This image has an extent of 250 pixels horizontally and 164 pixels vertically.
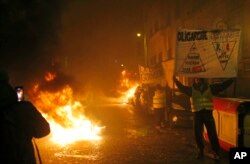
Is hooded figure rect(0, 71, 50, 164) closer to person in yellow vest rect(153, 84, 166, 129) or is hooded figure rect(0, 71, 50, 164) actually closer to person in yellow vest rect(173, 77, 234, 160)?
person in yellow vest rect(173, 77, 234, 160)

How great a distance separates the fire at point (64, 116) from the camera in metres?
13.6

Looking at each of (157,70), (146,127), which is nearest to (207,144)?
(146,127)

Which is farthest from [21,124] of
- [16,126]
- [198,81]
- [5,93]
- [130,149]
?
[130,149]

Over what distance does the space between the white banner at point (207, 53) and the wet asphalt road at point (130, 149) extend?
6.57 ft

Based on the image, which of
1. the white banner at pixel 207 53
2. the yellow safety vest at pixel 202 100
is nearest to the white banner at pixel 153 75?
the white banner at pixel 207 53

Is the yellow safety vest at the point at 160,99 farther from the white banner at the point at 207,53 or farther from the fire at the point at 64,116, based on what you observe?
the white banner at the point at 207,53

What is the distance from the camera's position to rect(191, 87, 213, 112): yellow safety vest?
8.91 m

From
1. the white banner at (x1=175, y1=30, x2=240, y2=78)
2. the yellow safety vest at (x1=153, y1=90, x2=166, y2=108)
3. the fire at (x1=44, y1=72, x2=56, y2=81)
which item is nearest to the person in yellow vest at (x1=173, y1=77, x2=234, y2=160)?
the white banner at (x1=175, y1=30, x2=240, y2=78)

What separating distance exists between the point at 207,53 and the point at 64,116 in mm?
7343

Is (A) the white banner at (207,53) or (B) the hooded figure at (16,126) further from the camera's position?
(A) the white banner at (207,53)

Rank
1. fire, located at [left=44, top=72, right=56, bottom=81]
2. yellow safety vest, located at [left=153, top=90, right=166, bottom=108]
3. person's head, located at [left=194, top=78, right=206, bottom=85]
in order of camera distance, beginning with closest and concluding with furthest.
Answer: person's head, located at [left=194, top=78, right=206, bottom=85], yellow safety vest, located at [left=153, top=90, right=166, bottom=108], fire, located at [left=44, top=72, right=56, bottom=81]

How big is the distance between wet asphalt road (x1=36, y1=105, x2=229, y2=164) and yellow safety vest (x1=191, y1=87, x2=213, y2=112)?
3.91ft

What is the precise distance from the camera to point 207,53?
9.90 metres

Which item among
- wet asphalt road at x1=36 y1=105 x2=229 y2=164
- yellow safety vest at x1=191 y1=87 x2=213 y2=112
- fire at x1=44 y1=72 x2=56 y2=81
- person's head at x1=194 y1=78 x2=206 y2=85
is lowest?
wet asphalt road at x1=36 y1=105 x2=229 y2=164
